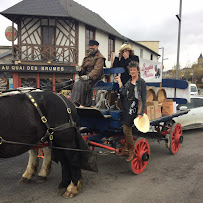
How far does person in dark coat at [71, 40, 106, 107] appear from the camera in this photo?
14.6ft

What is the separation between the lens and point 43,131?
324 cm

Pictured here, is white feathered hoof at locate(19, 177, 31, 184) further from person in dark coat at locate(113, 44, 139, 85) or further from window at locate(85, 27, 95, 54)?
window at locate(85, 27, 95, 54)

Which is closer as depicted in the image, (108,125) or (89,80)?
(108,125)

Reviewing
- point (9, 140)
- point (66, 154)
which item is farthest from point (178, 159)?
point (9, 140)

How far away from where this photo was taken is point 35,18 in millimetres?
15227

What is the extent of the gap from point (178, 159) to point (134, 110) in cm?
224

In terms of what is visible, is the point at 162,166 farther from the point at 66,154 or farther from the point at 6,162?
the point at 6,162

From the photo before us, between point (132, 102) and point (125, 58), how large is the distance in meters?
1.13

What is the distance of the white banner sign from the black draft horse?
226 centimetres

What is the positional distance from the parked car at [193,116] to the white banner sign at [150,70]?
3200mm

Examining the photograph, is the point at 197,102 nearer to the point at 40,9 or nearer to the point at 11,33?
the point at 40,9

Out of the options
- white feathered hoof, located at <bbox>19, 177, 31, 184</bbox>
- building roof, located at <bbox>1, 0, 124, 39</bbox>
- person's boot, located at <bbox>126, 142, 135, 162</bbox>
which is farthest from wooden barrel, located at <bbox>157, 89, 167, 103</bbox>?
building roof, located at <bbox>1, 0, 124, 39</bbox>

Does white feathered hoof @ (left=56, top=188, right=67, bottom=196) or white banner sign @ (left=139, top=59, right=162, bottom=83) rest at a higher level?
white banner sign @ (left=139, top=59, right=162, bottom=83)

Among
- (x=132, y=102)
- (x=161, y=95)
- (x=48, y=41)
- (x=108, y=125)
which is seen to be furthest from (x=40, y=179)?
(x=48, y=41)
